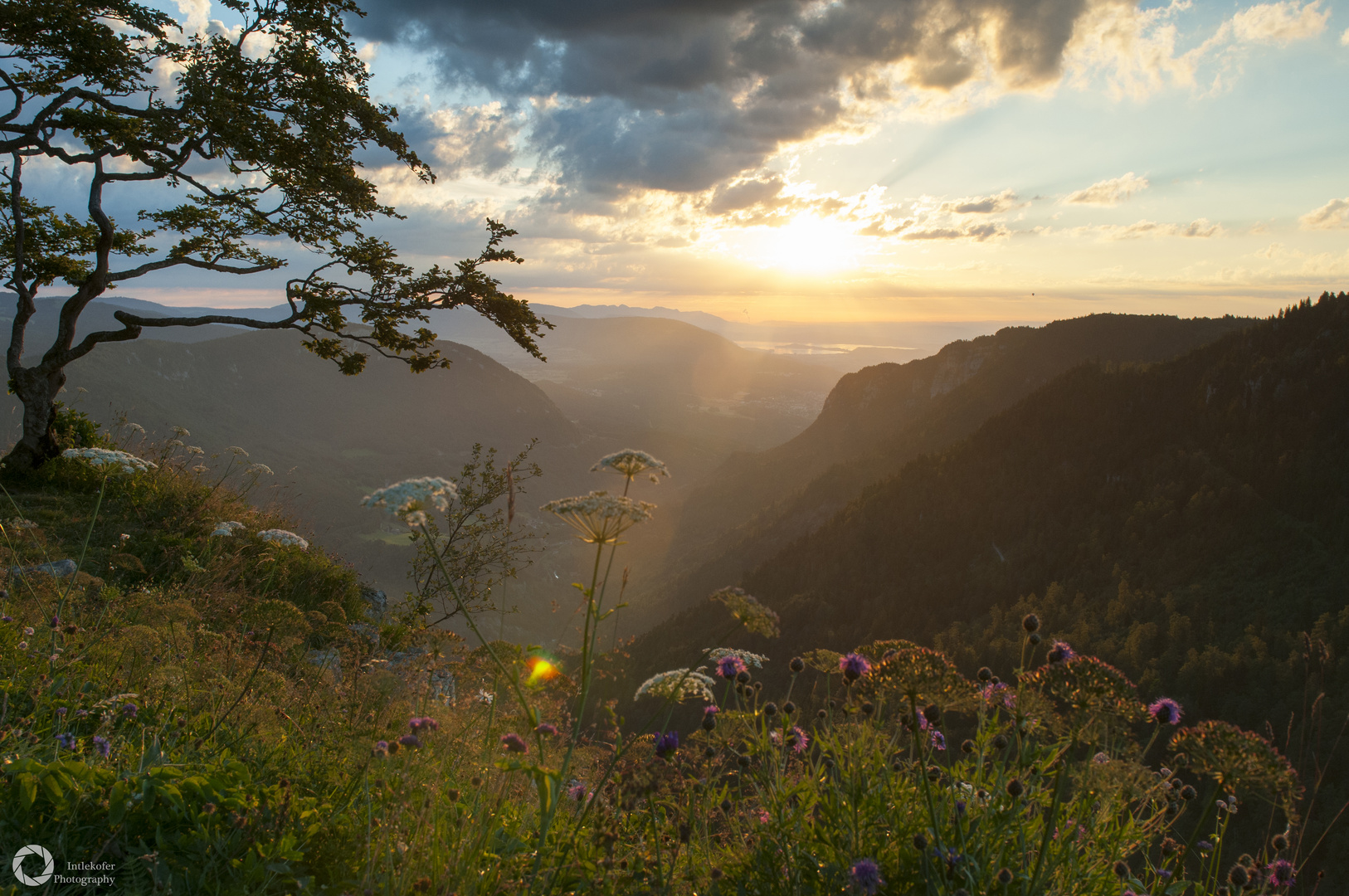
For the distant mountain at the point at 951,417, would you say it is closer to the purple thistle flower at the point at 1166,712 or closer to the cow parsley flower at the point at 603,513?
the purple thistle flower at the point at 1166,712

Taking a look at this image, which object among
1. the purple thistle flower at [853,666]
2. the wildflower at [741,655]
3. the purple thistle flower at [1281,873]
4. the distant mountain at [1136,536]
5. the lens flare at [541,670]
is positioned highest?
the purple thistle flower at [853,666]

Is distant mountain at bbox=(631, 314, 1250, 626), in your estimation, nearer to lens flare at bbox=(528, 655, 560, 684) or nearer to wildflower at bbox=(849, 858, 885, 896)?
lens flare at bbox=(528, 655, 560, 684)

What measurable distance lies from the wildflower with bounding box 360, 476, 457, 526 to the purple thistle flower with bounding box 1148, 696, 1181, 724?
3.46 metres

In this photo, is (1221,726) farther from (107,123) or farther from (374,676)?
(107,123)

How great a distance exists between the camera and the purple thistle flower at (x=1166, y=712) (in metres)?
2.96

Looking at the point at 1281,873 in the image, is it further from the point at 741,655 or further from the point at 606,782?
the point at 606,782

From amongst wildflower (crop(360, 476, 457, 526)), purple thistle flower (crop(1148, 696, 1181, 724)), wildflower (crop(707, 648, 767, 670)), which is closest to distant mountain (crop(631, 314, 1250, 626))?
wildflower (crop(707, 648, 767, 670))

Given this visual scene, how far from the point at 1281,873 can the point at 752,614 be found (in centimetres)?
302

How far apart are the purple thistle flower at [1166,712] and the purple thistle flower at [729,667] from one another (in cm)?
204

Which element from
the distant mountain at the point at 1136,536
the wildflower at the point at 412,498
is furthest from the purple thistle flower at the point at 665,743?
the distant mountain at the point at 1136,536

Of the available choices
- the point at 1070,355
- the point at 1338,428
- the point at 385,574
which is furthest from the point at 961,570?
the point at 385,574

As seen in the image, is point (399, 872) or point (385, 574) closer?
point (399, 872)

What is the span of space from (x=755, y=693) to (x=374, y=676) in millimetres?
3102

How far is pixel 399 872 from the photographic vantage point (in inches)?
104
